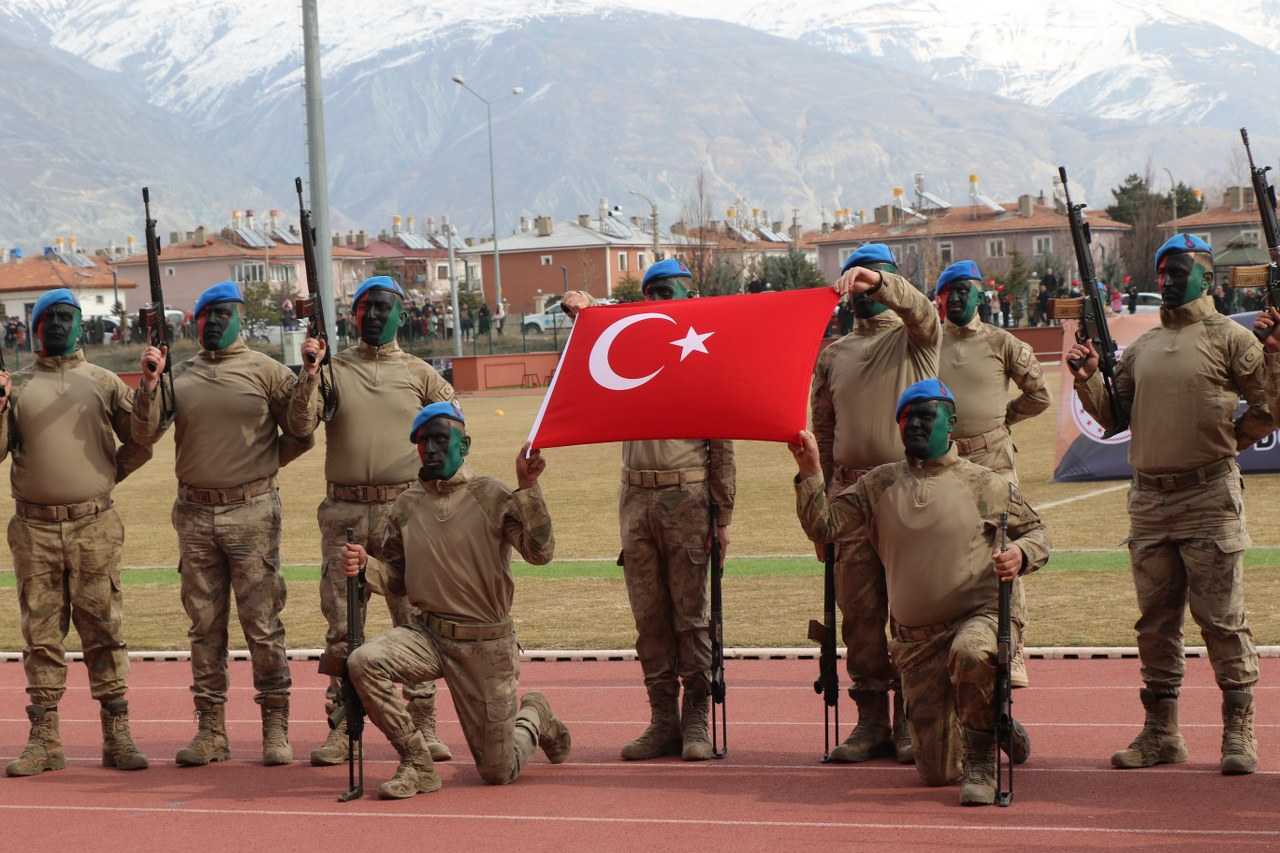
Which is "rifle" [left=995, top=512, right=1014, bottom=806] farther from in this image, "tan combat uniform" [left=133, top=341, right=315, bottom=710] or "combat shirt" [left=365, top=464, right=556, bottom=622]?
"tan combat uniform" [left=133, top=341, right=315, bottom=710]

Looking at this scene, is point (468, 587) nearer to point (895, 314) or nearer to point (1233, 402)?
point (895, 314)

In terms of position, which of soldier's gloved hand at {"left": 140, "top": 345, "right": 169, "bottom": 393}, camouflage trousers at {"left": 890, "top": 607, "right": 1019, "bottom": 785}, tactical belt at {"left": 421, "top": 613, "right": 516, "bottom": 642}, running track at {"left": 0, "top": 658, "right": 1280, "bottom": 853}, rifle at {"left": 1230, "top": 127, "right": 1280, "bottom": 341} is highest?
rifle at {"left": 1230, "top": 127, "right": 1280, "bottom": 341}

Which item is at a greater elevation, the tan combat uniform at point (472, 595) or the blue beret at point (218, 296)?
the blue beret at point (218, 296)

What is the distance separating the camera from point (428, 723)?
906cm

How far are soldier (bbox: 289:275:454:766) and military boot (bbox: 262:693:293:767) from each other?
0.16 metres

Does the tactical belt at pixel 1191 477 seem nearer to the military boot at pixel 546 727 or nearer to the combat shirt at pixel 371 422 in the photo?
the military boot at pixel 546 727

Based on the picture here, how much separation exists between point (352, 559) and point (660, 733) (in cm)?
188

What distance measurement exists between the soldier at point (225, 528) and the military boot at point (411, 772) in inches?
42.8

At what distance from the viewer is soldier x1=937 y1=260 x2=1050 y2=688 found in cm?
951

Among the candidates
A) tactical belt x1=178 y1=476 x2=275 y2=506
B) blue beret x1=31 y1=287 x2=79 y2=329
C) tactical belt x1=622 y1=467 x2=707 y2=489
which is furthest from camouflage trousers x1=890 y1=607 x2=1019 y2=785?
blue beret x1=31 y1=287 x2=79 y2=329

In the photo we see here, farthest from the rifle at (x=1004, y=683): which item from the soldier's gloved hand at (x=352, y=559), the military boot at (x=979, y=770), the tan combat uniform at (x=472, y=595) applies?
the soldier's gloved hand at (x=352, y=559)

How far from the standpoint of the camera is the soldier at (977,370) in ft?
31.2

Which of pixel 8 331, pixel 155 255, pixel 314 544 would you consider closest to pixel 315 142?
pixel 314 544

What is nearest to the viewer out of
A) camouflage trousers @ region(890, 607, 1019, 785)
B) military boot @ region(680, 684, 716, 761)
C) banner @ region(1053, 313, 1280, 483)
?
camouflage trousers @ region(890, 607, 1019, 785)
